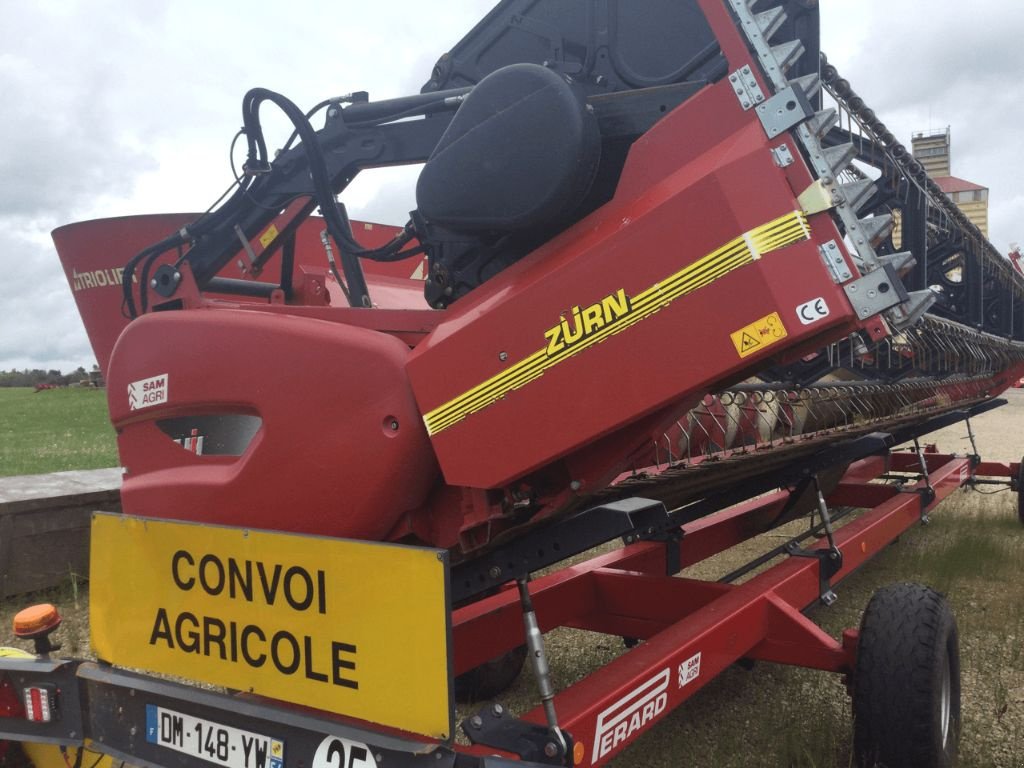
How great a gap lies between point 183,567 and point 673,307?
4.86 ft

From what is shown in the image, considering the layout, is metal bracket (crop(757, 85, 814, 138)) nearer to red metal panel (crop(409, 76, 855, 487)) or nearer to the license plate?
red metal panel (crop(409, 76, 855, 487))

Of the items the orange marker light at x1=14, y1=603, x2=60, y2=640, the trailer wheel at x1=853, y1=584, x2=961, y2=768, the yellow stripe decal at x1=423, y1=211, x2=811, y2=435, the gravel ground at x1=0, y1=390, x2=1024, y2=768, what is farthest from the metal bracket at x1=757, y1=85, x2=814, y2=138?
the orange marker light at x1=14, y1=603, x2=60, y2=640

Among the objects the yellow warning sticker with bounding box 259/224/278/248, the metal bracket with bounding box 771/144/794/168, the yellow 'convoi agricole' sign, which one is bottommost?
the yellow 'convoi agricole' sign

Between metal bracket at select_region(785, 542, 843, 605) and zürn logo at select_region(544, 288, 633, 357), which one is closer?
zürn logo at select_region(544, 288, 633, 357)

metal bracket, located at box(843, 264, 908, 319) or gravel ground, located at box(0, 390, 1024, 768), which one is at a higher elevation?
metal bracket, located at box(843, 264, 908, 319)

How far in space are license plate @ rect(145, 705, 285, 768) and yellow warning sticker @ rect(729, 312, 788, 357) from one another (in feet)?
4.55

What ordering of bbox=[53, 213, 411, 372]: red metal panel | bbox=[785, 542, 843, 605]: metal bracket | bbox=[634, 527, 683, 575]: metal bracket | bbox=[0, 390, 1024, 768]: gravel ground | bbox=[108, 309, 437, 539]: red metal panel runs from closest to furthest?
1. bbox=[108, 309, 437, 539]: red metal panel
2. bbox=[0, 390, 1024, 768]: gravel ground
3. bbox=[785, 542, 843, 605]: metal bracket
4. bbox=[634, 527, 683, 575]: metal bracket
5. bbox=[53, 213, 411, 372]: red metal panel

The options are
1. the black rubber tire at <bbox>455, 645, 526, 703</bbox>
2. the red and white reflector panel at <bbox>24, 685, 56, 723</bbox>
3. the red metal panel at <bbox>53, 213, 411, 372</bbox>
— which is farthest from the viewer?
the red metal panel at <bbox>53, 213, 411, 372</bbox>

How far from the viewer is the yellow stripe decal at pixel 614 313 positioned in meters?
1.77

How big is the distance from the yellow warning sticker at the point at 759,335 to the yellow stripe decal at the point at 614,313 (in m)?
0.13

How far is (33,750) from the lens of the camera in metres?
2.63

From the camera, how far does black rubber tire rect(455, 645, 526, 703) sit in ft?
11.6

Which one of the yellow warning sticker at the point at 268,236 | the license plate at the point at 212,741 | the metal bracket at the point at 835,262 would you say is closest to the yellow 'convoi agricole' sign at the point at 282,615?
the license plate at the point at 212,741

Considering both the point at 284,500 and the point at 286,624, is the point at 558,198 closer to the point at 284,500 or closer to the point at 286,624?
the point at 284,500
